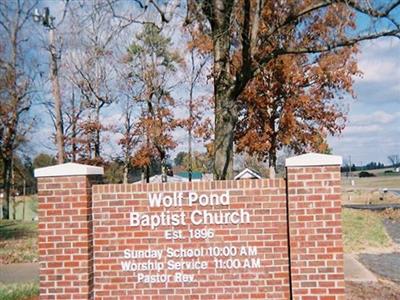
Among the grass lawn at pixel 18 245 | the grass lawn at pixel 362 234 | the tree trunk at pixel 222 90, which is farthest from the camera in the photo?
the grass lawn at pixel 362 234

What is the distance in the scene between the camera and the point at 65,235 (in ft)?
22.8

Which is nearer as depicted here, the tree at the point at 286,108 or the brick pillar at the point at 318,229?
the brick pillar at the point at 318,229

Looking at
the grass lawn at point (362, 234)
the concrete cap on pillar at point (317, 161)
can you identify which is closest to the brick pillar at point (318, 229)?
the concrete cap on pillar at point (317, 161)

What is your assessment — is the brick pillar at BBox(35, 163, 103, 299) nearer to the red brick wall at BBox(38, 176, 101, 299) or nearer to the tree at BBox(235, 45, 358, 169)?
the red brick wall at BBox(38, 176, 101, 299)

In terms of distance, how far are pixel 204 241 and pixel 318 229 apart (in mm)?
1373

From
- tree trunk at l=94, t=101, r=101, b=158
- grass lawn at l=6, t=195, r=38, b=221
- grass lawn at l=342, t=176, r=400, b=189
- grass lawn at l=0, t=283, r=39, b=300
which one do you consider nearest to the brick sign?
grass lawn at l=0, t=283, r=39, b=300

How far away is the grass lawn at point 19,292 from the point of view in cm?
900

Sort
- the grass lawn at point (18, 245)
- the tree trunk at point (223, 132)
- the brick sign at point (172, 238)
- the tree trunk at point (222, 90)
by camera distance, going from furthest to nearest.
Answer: the grass lawn at point (18, 245), the tree trunk at point (223, 132), the tree trunk at point (222, 90), the brick sign at point (172, 238)

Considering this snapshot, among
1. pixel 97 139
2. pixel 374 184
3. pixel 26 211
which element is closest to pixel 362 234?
pixel 97 139

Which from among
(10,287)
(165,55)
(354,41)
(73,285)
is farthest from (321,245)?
(165,55)

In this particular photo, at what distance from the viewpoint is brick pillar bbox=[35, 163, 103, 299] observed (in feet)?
22.8

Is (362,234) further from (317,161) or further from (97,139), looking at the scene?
(97,139)

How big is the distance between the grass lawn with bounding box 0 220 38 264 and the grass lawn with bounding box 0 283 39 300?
17.2 ft

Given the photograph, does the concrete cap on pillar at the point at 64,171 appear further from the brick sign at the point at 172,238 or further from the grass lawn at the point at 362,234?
the grass lawn at the point at 362,234
